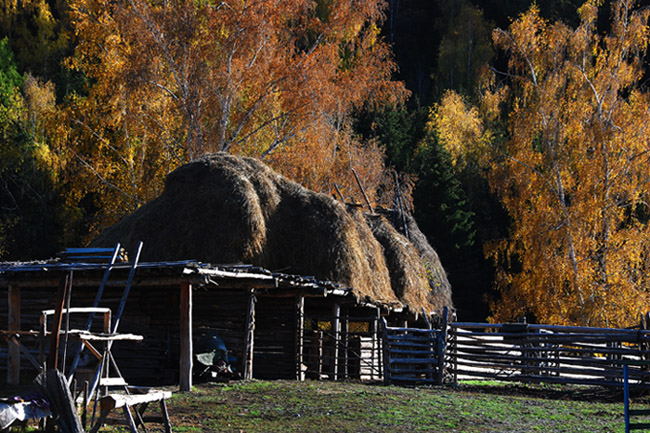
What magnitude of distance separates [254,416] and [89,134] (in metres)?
20.1

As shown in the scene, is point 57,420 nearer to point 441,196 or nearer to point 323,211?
point 323,211

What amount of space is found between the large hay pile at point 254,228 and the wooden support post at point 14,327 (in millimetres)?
3358

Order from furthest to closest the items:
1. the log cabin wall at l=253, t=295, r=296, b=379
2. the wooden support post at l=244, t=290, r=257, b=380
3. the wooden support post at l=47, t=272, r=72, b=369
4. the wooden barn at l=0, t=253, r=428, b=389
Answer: the log cabin wall at l=253, t=295, r=296, b=379
the wooden support post at l=244, t=290, r=257, b=380
the wooden barn at l=0, t=253, r=428, b=389
the wooden support post at l=47, t=272, r=72, b=369

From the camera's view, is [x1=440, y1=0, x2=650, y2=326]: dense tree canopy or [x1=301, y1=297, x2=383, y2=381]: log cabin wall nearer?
[x1=301, y1=297, x2=383, y2=381]: log cabin wall

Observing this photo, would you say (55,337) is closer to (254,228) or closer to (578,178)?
(254,228)

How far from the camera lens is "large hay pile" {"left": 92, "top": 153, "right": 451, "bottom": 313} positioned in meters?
18.2

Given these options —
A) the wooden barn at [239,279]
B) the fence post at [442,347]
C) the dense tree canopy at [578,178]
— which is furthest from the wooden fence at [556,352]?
the dense tree canopy at [578,178]

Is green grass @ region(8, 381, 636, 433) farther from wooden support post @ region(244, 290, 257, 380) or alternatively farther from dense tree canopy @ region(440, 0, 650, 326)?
dense tree canopy @ region(440, 0, 650, 326)

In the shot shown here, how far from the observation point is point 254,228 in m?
18.4

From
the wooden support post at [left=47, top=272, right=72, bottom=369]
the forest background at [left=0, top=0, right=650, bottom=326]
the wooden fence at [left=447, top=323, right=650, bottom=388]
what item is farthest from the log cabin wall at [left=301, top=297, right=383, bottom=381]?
the wooden support post at [left=47, top=272, right=72, bottom=369]

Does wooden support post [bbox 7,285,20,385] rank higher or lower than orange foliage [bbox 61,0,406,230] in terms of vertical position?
lower

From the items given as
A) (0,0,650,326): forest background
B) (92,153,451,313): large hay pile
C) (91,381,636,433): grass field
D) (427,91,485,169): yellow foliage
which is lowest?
(91,381,636,433): grass field

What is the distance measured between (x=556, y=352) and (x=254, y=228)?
764cm

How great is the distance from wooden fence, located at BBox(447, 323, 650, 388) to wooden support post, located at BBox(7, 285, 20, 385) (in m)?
9.39
